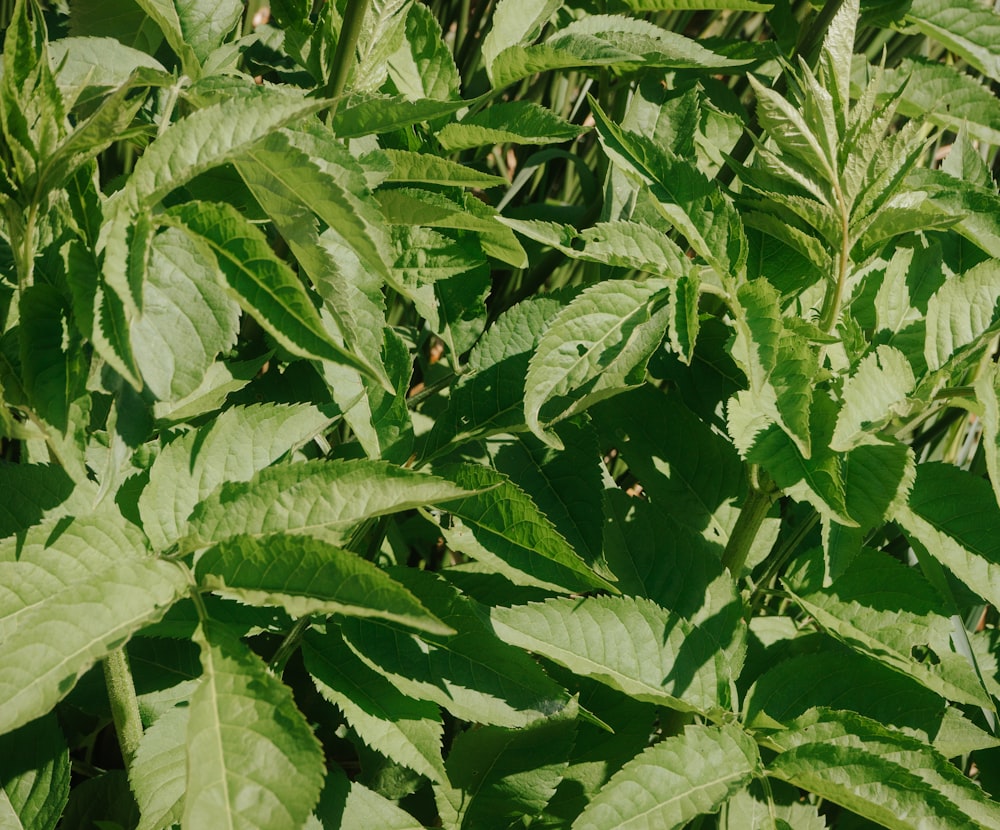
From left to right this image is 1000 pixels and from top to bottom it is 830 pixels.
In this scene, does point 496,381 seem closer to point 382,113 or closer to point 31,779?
point 382,113

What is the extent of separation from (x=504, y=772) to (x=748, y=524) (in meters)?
0.37

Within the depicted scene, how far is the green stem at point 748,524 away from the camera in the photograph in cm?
98

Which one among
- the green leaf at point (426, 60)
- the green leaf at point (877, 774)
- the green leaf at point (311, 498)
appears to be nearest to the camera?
the green leaf at point (311, 498)

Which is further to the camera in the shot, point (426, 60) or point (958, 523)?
point (426, 60)

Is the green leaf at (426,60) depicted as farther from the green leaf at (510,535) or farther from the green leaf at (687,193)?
the green leaf at (510,535)

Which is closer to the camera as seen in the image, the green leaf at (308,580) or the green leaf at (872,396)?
the green leaf at (308,580)

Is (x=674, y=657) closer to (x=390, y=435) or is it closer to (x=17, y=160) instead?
(x=390, y=435)

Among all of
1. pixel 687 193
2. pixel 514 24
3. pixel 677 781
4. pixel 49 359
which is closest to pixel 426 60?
pixel 514 24

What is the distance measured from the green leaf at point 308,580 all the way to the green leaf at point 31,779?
0.35m

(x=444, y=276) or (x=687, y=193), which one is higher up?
(x=687, y=193)

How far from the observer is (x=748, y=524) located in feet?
3.35

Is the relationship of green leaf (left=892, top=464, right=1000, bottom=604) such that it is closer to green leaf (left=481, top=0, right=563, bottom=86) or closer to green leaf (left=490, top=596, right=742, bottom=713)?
green leaf (left=490, top=596, right=742, bottom=713)

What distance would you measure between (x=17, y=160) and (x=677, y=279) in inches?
21.6

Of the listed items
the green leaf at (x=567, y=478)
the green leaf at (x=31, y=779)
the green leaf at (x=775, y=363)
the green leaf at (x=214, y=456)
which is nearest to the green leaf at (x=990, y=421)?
the green leaf at (x=775, y=363)
